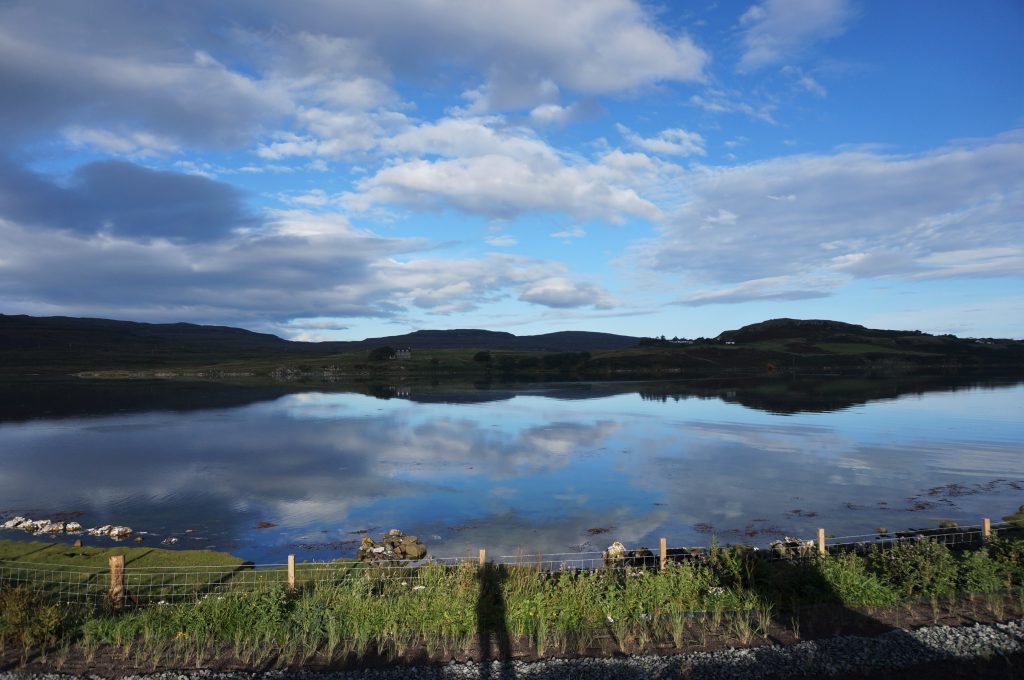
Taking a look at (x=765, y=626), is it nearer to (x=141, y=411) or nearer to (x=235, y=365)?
(x=141, y=411)

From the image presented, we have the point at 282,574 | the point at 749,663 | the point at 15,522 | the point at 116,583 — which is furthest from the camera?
the point at 15,522

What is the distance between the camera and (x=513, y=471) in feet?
143

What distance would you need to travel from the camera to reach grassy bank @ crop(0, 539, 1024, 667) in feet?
40.3

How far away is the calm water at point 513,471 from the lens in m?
29.5

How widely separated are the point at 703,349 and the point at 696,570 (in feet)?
578

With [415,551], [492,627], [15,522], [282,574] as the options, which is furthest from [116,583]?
[15,522]

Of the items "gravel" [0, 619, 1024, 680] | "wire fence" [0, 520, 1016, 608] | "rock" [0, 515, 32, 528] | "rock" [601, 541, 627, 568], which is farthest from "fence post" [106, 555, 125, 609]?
"rock" [0, 515, 32, 528]

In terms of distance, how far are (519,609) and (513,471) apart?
3033cm

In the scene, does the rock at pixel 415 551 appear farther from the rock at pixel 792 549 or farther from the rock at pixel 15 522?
the rock at pixel 15 522

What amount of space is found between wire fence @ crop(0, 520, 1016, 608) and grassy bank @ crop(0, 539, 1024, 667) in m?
0.66

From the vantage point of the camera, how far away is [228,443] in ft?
186

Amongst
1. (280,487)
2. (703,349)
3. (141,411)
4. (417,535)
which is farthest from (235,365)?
(417,535)

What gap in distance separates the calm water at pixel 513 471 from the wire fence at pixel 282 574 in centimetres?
443

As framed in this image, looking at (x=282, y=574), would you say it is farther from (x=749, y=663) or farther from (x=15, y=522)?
(x=15, y=522)
